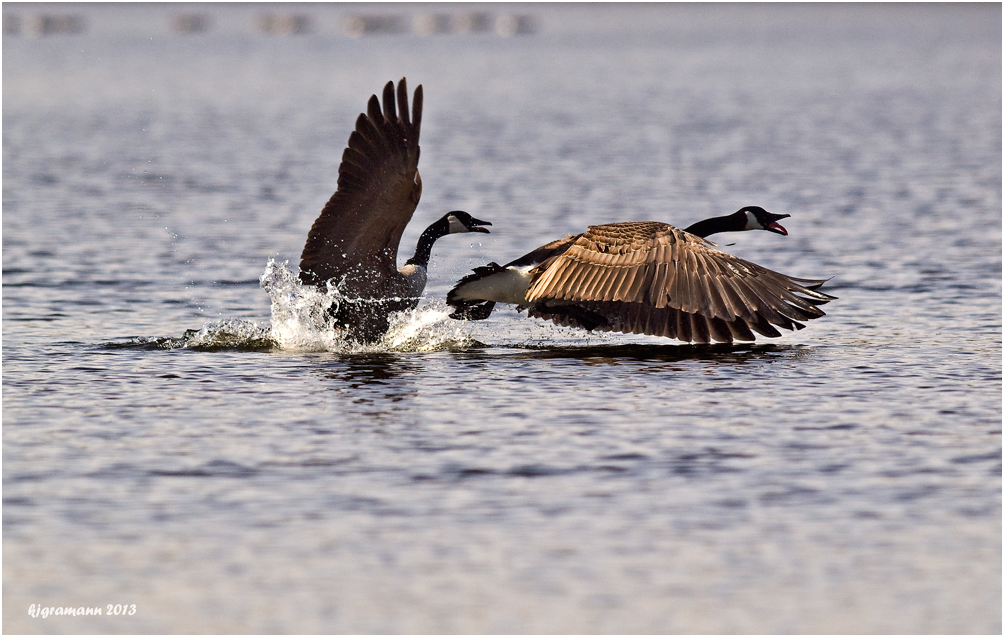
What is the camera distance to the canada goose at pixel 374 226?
35.1 feet

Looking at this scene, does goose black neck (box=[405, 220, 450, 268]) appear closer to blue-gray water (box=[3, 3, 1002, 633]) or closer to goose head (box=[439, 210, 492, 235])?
goose head (box=[439, 210, 492, 235])

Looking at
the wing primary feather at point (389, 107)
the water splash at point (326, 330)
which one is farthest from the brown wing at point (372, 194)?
the water splash at point (326, 330)

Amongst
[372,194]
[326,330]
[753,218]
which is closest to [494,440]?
[372,194]

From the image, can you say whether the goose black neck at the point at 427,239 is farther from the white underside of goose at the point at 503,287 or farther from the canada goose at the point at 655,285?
the canada goose at the point at 655,285

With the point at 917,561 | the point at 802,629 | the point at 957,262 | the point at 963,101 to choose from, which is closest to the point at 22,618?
the point at 802,629

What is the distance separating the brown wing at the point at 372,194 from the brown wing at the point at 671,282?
116 cm

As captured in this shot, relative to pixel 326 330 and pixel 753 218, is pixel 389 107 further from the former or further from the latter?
pixel 753 218

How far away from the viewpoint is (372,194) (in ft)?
35.4

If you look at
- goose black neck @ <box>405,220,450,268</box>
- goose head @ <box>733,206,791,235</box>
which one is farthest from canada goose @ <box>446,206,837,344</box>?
goose head @ <box>733,206,791,235</box>

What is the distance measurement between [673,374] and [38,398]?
4.24 m

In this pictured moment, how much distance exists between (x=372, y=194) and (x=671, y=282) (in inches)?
88.3

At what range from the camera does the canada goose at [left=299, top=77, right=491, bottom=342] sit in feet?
35.1

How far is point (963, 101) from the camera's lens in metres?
47.6

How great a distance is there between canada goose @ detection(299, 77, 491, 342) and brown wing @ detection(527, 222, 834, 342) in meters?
1.12
